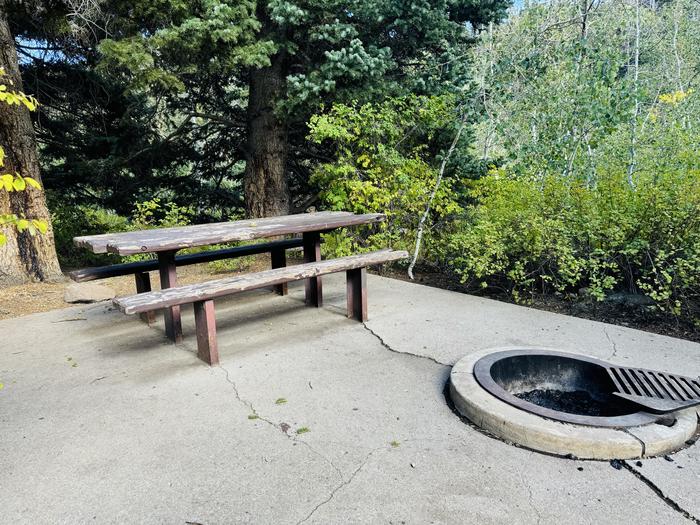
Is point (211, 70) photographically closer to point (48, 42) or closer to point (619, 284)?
point (48, 42)

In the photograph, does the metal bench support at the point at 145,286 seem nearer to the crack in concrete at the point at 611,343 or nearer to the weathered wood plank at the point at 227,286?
the weathered wood plank at the point at 227,286

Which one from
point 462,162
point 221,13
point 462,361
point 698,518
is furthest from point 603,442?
point 221,13

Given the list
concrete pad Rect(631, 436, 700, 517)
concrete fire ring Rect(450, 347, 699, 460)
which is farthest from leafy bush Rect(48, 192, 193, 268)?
concrete pad Rect(631, 436, 700, 517)

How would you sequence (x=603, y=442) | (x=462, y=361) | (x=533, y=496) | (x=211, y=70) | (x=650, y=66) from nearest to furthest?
(x=533, y=496) → (x=603, y=442) → (x=462, y=361) → (x=211, y=70) → (x=650, y=66)

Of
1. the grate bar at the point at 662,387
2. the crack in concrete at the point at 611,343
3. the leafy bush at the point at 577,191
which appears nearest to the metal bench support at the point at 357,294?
the leafy bush at the point at 577,191

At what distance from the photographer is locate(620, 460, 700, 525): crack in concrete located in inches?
68.8

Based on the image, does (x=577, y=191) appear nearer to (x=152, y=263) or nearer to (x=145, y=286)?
(x=152, y=263)

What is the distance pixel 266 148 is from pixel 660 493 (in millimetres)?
6354

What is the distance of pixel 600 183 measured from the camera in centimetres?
474

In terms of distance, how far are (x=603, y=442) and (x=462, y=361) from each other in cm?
101

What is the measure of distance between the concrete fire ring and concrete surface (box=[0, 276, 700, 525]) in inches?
2.0

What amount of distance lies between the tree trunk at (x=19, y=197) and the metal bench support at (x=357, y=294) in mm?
4151

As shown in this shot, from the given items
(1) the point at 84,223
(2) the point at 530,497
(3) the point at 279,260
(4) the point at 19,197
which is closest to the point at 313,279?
(3) the point at 279,260

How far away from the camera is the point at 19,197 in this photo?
18.9 ft
